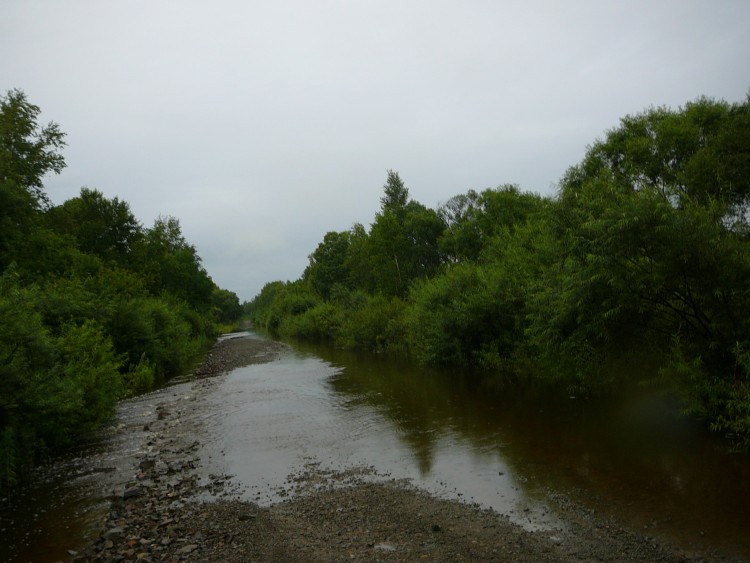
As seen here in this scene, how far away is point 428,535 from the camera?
26.0 feet

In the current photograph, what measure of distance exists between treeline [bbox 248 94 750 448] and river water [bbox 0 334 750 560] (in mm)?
Answer: 1525

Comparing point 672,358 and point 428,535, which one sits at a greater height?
point 672,358

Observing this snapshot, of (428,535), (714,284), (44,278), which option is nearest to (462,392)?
(714,284)

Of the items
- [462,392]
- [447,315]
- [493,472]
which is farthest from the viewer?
[447,315]

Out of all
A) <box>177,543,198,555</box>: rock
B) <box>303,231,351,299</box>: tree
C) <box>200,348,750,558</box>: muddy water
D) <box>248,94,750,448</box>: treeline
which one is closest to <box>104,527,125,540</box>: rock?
<box>177,543,198,555</box>: rock

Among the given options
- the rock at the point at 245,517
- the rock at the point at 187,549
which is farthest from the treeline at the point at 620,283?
the rock at the point at 187,549

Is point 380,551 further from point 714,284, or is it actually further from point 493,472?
point 714,284

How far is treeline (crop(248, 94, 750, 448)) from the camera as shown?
11703mm

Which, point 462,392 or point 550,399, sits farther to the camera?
point 462,392

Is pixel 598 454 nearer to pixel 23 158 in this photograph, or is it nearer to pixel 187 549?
pixel 187 549

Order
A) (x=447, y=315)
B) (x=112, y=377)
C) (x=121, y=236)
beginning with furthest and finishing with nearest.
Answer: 1. (x=121, y=236)
2. (x=447, y=315)
3. (x=112, y=377)

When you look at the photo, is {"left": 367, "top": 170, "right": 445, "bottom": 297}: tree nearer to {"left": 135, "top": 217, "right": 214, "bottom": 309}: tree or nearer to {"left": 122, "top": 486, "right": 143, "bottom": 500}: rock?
{"left": 135, "top": 217, "right": 214, "bottom": 309}: tree

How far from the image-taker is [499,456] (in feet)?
39.8

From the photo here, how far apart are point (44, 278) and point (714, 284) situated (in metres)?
33.4
